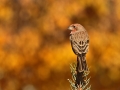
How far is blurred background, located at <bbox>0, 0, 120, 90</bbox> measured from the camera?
455cm

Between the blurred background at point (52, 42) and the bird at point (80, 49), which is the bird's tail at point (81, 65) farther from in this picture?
the blurred background at point (52, 42)

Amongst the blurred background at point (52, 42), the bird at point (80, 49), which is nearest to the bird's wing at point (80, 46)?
the bird at point (80, 49)

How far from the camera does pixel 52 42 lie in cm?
458

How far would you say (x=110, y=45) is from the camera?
4.60 meters

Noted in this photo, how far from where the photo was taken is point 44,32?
4.60 meters

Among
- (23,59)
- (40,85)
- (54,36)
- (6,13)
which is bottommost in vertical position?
(40,85)

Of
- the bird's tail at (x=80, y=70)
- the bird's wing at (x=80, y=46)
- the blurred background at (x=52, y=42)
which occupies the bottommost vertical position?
the bird's tail at (x=80, y=70)

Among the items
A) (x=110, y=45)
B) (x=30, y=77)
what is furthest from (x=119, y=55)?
(x=30, y=77)

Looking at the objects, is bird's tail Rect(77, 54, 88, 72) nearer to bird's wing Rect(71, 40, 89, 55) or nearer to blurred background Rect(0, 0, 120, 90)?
bird's wing Rect(71, 40, 89, 55)

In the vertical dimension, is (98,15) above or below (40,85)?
above

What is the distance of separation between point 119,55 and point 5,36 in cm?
168

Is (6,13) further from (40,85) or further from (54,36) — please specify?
(40,85)

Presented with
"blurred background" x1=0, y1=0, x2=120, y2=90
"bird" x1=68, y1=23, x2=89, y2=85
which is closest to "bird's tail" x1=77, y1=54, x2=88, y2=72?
"bird" x1=68, y1=23, x2=89, y2=85

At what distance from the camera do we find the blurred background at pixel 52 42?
14.9 ft
